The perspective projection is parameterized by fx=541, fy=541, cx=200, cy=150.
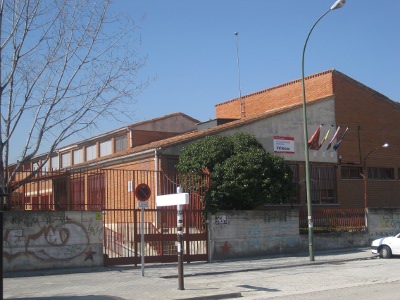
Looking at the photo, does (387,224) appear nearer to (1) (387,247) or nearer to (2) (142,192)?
(1) (387,247)

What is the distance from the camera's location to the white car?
21.9 meters

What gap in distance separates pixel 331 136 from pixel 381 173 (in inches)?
213

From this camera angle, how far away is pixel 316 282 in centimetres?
1510

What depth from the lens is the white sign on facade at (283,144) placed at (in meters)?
Result: 29.1

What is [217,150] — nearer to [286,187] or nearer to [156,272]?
[286,187]

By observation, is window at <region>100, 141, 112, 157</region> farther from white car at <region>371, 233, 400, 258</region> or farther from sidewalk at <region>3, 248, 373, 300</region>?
white car at <region>371, 233, 400, 258</region>

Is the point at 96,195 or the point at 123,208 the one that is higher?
the point at 96,195

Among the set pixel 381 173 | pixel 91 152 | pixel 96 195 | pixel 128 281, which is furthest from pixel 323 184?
pixel 128 281

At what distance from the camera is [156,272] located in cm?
1747

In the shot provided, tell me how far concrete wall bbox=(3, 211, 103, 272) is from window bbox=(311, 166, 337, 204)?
16.2 m

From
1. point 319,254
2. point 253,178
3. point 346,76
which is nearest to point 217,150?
point 253,178

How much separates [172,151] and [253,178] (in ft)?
15.5

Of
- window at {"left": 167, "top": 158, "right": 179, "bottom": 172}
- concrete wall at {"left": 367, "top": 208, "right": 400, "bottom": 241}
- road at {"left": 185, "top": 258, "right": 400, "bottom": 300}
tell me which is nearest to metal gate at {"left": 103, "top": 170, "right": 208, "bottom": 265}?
road at {"left": 185, "top": 258, "right": 400, "bottom": 300}

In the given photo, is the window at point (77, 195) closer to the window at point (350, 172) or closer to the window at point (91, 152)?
the window at point (350, 172)
